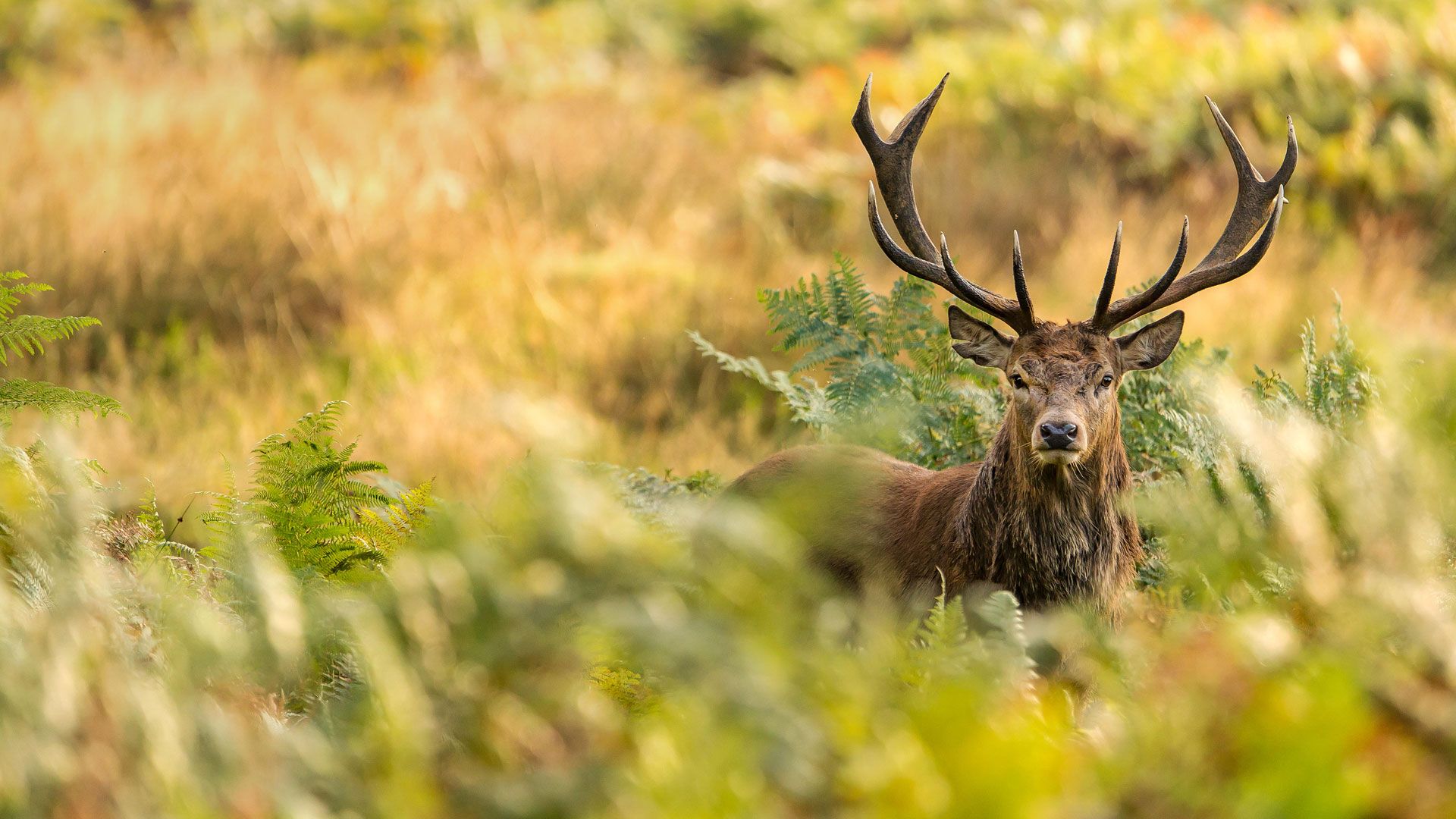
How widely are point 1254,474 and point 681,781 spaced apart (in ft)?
6.16

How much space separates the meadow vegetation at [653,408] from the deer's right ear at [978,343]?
1.20 ft

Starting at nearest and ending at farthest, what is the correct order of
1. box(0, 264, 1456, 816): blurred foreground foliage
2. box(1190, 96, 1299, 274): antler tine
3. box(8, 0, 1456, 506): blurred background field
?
box(0, 264, 1456, 816): blurred foreground foliage < box(1190, 96, 1299, 274): antler tine < box(8, 0, 1456, 506): blurred background field

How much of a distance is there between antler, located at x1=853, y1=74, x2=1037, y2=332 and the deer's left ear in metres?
0.31

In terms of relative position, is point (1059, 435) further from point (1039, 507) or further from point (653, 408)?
Answer: point (653, 408)

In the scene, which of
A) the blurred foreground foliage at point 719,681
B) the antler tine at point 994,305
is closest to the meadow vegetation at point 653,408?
the blurred foreground foliage at point 719,681

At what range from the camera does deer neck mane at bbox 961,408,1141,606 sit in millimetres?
4309

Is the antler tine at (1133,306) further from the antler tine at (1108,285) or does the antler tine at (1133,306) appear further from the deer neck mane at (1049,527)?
the deer neck mane at (1049,527)

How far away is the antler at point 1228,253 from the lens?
444cm

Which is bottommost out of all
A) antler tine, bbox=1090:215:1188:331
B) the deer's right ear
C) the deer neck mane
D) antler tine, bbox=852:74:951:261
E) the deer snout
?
the deer neck mane

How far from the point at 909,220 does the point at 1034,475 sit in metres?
1.12

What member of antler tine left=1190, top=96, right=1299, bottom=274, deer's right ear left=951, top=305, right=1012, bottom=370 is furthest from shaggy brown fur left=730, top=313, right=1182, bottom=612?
antler tine left=1190, top=96, right=1299, bottom=274

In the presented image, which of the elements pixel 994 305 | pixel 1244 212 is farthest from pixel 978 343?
pixel 1244 212

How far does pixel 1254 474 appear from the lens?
3049 mm

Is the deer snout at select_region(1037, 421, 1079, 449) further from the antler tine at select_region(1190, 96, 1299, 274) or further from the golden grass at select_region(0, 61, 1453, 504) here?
the golden grass at select_region(0, 61, 1453, 504)
